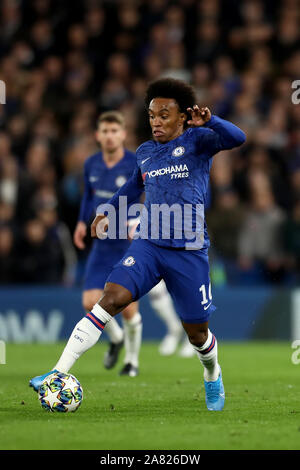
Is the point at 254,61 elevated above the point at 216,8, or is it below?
below

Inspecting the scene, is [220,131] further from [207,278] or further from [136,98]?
[136,98]

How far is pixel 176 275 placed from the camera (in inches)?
262

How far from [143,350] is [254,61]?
269 inches

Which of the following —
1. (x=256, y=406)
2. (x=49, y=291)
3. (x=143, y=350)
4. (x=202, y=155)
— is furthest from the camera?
(x=49, y=291)

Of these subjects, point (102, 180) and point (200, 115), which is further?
point (102, 180)

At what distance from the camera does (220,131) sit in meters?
6.39

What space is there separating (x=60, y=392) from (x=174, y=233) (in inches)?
54.4

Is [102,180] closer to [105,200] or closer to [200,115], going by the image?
[105,200]

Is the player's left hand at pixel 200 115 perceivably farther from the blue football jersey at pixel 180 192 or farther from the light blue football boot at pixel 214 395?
the light blue football boot at pixel 214 395

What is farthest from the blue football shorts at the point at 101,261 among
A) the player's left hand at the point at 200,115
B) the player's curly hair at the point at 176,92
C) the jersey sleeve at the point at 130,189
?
the player's left hand at the point at 200,115

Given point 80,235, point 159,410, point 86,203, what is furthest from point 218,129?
point 86,203

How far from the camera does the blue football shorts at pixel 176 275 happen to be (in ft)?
21.6

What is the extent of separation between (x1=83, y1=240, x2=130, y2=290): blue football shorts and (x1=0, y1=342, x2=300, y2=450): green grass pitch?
1.00 m

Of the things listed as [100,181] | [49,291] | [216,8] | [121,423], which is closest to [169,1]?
[216,8]
